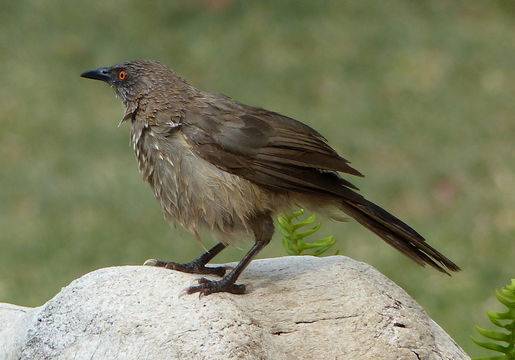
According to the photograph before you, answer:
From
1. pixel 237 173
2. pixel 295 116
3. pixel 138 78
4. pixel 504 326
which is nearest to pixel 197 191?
pixel 237 173

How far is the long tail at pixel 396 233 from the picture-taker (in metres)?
5.24

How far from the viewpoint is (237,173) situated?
519 cm

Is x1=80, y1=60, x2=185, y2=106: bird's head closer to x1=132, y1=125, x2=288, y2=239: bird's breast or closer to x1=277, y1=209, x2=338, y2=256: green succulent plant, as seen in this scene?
x1=132, y1=125, x2=288, y2=239: bird's breast

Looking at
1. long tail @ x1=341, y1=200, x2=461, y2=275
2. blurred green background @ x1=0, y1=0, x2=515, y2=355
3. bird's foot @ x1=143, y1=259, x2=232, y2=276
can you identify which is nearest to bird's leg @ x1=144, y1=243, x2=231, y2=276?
bird's foot @ x1=143, y1=259, x2=232, y2=276

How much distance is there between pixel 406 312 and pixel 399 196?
5.53 meters

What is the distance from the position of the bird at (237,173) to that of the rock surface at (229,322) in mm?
373

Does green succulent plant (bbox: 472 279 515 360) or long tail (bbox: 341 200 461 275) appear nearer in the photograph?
green succulent plant (bbox: 472 279 515 360)

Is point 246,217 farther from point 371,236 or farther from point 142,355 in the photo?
point 371,236

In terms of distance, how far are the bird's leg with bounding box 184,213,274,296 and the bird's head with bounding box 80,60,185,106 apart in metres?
0.91

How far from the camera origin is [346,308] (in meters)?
4.71

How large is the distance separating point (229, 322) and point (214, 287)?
35cm

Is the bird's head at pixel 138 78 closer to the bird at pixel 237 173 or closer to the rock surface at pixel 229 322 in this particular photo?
the bird at pixel 237 173

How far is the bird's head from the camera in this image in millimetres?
5539

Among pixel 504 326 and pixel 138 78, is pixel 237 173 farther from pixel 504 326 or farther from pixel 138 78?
pixel 504 326
